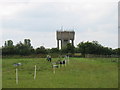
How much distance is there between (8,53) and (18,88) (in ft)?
298

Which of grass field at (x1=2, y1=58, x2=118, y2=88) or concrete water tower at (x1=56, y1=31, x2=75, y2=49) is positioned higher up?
concrete water tower at (x1=56, y1=31, x2=75, y2=49)

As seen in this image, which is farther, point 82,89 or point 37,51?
point 37,51

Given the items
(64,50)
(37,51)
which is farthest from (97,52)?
(37,51)

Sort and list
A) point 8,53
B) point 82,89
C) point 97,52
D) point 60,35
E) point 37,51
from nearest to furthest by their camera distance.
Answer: point 82,89, point 8,53, point 37,51, point 97,52, point 60,35

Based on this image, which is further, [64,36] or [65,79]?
[64,36]

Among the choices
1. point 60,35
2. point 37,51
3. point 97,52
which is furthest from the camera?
point 60,35

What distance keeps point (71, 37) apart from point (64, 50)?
12310mm

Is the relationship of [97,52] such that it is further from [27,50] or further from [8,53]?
[8,53]

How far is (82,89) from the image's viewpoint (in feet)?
45.0

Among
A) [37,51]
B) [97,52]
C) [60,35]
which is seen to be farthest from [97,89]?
[60,35]

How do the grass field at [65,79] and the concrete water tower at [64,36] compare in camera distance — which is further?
the concrete water tower at [64,36]

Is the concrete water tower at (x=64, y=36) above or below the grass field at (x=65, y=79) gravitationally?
above

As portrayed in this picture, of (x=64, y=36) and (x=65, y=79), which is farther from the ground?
(x=64, y=36)

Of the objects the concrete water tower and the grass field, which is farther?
the concrete water tower
